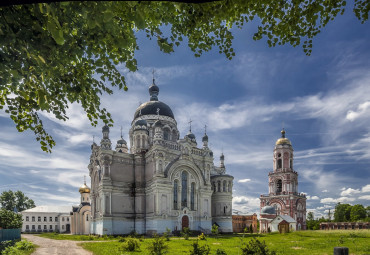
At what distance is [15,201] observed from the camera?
66375 mm

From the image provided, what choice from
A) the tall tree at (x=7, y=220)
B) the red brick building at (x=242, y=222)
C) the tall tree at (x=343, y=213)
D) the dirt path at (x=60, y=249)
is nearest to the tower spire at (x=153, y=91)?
the tall tree at (x=7, y=220)

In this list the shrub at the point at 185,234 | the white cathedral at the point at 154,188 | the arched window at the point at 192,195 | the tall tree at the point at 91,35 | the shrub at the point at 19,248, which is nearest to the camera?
the tall tree at the point at 91,35

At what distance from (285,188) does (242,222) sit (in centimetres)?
1017

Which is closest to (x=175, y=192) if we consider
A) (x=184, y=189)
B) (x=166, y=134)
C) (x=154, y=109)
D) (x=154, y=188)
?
(x=184, y=189)

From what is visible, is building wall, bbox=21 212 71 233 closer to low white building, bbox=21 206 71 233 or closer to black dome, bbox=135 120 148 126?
low white building, bbox=21 206 71 233

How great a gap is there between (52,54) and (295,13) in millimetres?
4802

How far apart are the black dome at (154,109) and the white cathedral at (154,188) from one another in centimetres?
306

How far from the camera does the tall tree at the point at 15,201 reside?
63.9 metres

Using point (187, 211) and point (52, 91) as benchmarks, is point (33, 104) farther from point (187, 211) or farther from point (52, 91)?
point (187, 211)

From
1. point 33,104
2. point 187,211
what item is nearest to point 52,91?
point 33,104

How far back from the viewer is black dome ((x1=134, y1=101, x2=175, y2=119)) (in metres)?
44.0

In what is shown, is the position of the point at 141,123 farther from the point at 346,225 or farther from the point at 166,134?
the point at 346,225

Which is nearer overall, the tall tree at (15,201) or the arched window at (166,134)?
the arched window at (166,134)

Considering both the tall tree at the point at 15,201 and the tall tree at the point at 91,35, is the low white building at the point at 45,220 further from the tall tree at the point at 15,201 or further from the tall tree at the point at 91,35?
the tall tree at the point at 91,35
